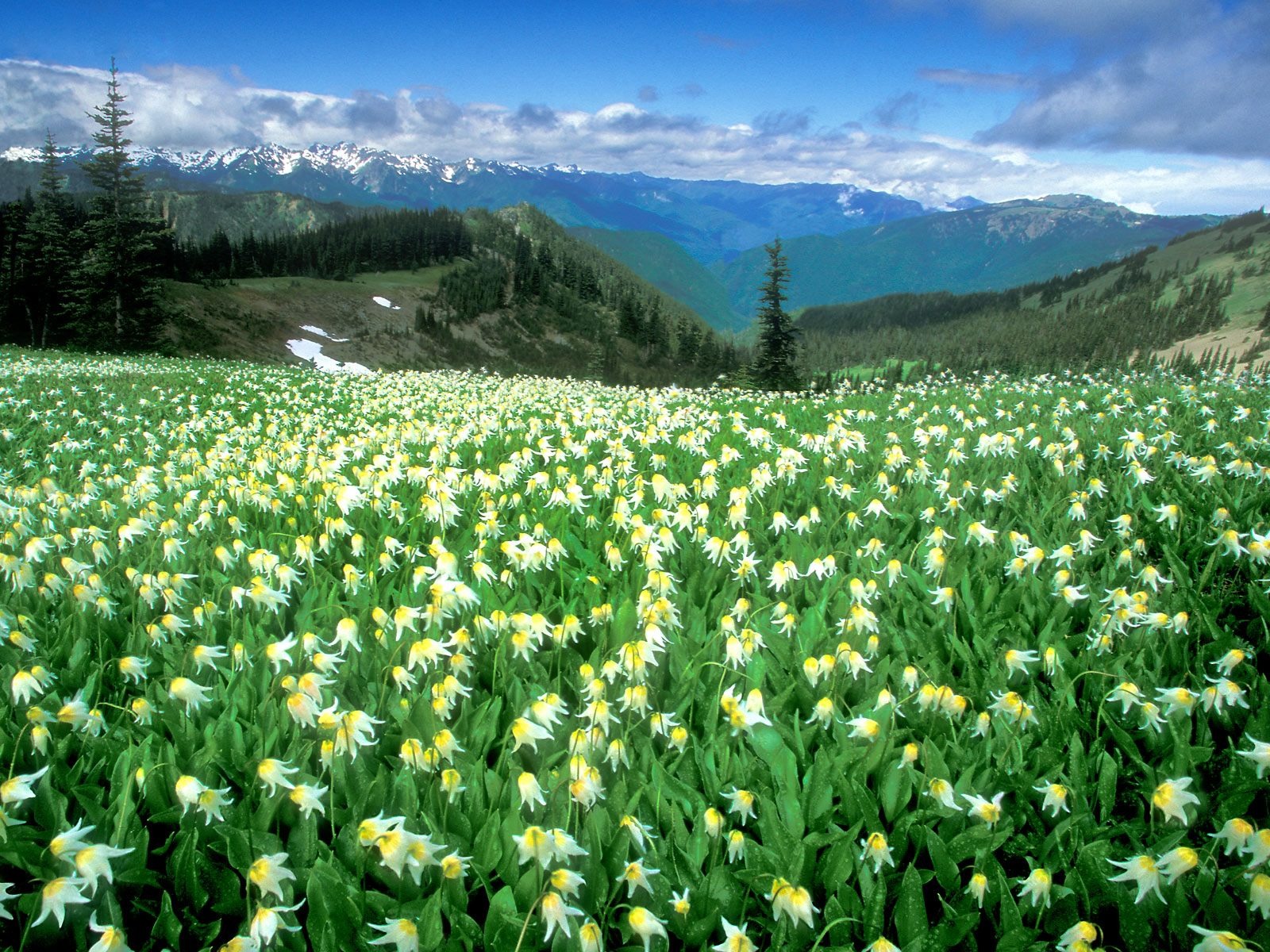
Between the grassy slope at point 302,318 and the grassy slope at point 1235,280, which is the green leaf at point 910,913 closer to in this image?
the grassy slope at point 302,318

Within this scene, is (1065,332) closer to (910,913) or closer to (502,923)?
(910,913)

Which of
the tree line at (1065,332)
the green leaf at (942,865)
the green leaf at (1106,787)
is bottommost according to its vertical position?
the green leaf at (942,865)

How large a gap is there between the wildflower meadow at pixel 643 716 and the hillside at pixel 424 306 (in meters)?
67.8

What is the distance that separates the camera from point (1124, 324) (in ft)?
378

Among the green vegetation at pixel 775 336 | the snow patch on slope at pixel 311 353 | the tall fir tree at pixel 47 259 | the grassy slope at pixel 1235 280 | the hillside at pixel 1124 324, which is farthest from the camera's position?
the hillside at pixel 1124 324

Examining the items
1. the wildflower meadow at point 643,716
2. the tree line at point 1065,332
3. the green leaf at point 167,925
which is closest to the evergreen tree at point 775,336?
the tree line at point 1065,332

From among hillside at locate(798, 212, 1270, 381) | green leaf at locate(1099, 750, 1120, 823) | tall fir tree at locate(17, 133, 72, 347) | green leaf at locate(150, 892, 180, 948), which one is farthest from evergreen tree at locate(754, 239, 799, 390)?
tall fir tree at locate(17, 133, 72, 347)

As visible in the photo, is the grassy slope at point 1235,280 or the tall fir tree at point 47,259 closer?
the tall fir tree at point 47,259

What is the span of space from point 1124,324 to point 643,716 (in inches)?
5584

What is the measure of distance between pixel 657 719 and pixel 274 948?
4.33 ft

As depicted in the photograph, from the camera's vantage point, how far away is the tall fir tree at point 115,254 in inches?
1960

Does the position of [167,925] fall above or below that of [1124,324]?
→ below

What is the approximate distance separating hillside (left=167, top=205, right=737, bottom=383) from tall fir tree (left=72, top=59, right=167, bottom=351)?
676 cm

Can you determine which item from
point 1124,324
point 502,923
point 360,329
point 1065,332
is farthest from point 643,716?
point 1124,324
